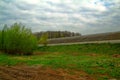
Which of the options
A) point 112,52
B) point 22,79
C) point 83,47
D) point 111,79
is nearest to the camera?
point 22,79

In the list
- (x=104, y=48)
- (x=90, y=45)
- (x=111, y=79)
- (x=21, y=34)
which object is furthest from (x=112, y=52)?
(x=111, y=79)

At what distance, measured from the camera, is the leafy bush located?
26.1m

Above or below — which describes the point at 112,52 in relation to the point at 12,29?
below

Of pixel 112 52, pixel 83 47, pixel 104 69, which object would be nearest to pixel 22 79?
pixel 104 69

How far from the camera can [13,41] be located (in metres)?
26.0

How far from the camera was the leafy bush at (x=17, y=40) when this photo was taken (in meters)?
26.1

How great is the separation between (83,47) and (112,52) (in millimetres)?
5869

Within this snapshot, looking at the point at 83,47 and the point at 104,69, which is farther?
the point at 83,47

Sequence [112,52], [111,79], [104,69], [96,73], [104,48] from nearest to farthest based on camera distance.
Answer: [111,79] → [96,73] → [104,69] → [112,52] → [104,48]

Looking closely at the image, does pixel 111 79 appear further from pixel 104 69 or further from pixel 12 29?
pixel 12 29

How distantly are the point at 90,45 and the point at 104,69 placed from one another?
16.3 m

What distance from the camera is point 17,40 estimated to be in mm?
26062

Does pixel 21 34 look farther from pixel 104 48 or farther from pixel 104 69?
pixel 104 69

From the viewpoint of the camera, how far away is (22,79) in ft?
30.9
